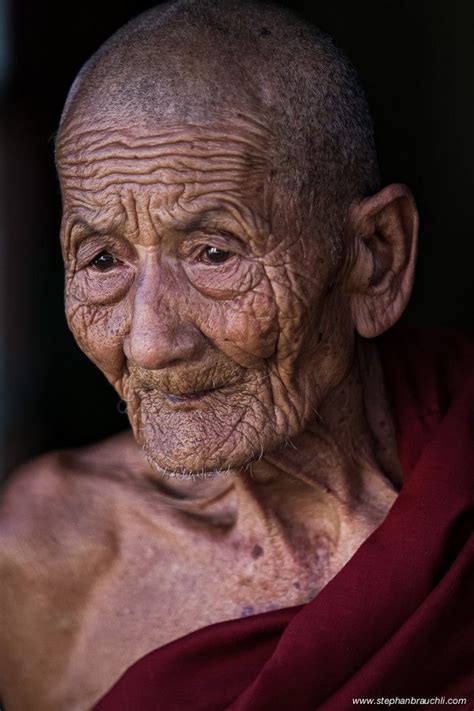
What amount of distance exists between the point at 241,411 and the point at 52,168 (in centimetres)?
376

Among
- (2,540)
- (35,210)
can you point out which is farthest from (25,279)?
(2,540)

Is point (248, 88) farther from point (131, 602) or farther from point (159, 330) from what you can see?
point (131, 602)

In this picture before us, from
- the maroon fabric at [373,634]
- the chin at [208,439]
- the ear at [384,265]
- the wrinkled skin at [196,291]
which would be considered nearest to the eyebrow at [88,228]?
the wrinkled skin at [196,291]

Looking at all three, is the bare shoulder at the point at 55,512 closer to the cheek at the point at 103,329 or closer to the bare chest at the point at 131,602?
the bare chest at the point at 131,602

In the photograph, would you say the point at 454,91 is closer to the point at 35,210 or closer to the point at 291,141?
the point at 35,210

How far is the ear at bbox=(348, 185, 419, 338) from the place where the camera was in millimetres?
3250

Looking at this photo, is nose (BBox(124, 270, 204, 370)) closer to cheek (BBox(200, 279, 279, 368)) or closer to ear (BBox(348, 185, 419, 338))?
cheek (BBox(200, 279, 279, 368))

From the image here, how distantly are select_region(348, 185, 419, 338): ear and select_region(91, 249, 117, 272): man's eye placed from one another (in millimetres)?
653

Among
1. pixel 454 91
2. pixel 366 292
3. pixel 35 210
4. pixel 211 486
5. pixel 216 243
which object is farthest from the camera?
pixel 35 210

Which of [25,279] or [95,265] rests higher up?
[95,265]

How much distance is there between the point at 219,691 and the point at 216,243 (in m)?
1.13

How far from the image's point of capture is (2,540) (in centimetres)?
350

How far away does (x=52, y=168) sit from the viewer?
6.50 m

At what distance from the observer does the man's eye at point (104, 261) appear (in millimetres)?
3096
